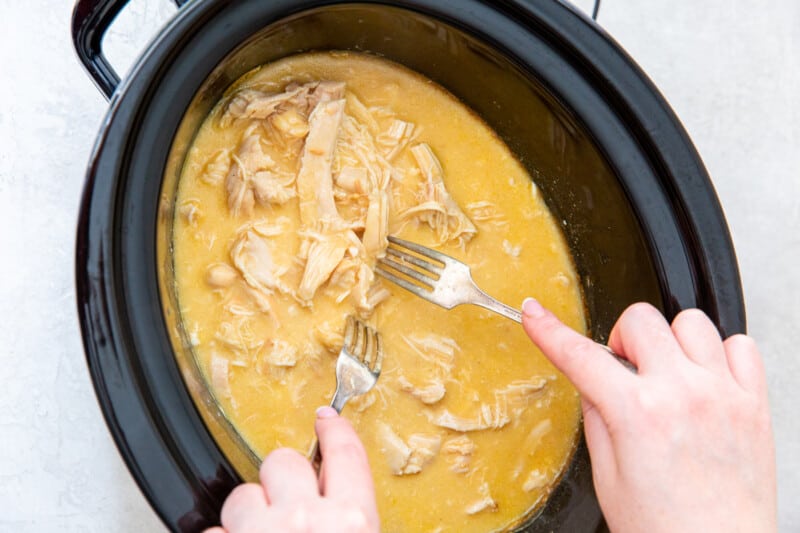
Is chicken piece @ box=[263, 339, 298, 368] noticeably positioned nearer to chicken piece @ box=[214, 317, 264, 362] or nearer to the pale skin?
chicken piece @ box=[214, 317, 264, 362]

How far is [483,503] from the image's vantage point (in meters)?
1.14

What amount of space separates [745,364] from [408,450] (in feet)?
1.63

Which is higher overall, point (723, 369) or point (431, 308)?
point (431, 308)

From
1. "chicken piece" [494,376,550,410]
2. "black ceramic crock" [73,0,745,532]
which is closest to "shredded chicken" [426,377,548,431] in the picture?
"chicken piece" [494,376,550,410]

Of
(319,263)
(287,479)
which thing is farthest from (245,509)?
(319,263)

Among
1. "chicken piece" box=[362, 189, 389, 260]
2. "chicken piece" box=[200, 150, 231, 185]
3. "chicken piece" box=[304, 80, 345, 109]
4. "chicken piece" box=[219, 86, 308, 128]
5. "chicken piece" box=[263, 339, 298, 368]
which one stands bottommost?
"chicken piece" box=[263, 339, 298, 368]

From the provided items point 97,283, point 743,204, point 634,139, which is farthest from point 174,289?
point 743,204

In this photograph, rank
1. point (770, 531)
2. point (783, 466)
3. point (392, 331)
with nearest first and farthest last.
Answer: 1. point (770, 531)
2. point (392, 331)
3. point (783, 466)

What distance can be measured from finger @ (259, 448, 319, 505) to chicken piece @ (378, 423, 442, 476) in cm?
33

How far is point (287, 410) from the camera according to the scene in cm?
108

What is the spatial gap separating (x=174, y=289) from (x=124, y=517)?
1.36 feet

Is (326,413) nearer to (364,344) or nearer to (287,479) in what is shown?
(287,479)

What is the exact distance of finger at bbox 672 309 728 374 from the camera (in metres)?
0.86

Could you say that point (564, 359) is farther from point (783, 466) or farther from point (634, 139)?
point (783, 466)
